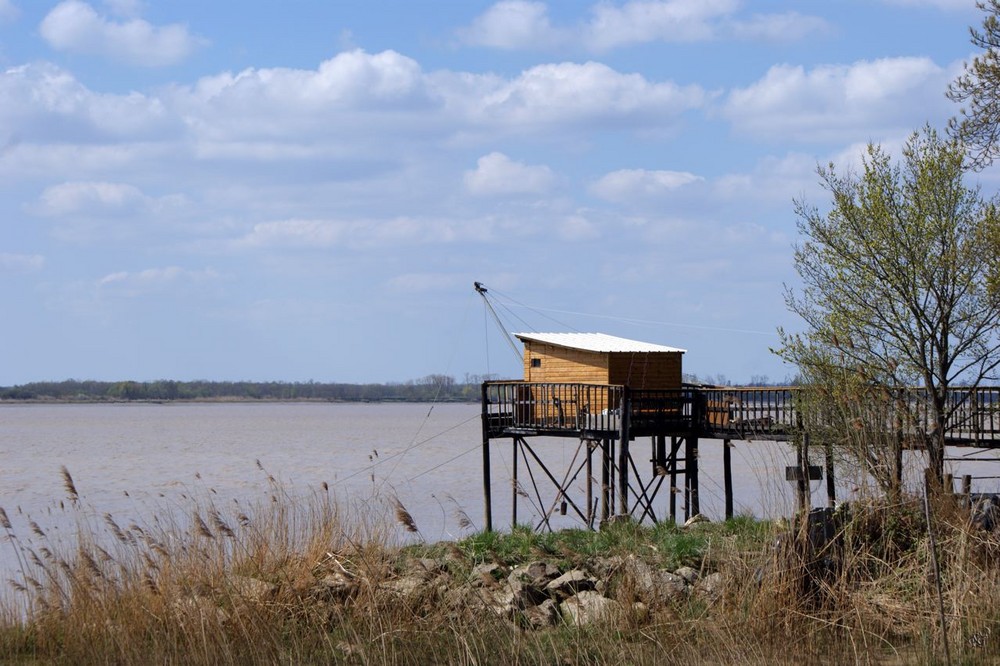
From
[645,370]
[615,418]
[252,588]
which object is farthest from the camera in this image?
[645,370]

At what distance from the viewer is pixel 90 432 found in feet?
407

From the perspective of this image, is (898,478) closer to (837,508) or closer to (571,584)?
(837,508)

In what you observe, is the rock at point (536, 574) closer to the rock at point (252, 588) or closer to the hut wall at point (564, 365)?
the rock at point (252, 588)

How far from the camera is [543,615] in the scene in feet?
41.2

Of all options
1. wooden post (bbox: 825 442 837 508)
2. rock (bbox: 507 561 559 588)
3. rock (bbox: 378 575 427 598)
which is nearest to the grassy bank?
rock (bbox: 378 575 427 598)

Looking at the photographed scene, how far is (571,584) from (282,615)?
3.39 metres

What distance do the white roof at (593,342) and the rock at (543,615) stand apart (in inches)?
823

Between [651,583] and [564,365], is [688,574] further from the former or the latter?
[564,365]

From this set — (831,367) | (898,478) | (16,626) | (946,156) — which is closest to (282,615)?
(16,626)

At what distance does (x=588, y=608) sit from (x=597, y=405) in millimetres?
20924

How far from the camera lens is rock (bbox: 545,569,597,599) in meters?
13.3

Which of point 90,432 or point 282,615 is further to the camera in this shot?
point 90,432

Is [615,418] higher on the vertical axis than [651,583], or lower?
higher

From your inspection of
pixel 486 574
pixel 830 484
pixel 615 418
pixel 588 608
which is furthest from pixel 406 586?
pixel 615 418
